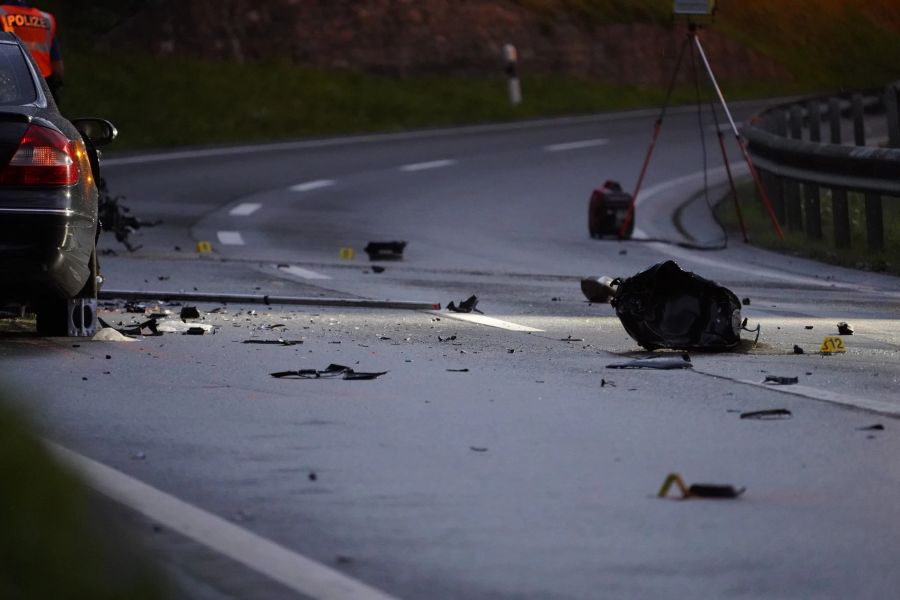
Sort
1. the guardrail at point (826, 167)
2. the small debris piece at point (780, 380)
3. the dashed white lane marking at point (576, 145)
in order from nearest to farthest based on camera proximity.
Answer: the small debris piece at point (780, 380)
the guardrail at point (826, 167)
the dashed white lane marking at point (576, 145)

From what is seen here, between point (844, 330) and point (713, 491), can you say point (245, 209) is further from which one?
point (713, 491)

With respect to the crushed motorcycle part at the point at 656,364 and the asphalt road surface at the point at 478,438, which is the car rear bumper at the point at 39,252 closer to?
the asphalt road surface at the point at 478,438

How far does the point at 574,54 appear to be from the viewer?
4112 centimetres

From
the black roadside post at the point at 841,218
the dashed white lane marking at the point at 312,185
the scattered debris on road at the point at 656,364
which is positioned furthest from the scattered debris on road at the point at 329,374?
the dashed white lane marking at the point at 312,185

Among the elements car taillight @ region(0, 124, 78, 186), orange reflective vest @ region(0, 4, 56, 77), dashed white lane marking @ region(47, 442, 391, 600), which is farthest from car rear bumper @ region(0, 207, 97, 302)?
orange reflective vest @ region(0, 4, 56, 77)

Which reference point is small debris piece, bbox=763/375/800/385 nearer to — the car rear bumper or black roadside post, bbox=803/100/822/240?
the car rear bumper

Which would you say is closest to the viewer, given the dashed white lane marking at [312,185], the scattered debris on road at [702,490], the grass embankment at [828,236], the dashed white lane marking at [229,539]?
the dashed white lane marking at [229,539]

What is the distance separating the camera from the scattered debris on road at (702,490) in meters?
5.79

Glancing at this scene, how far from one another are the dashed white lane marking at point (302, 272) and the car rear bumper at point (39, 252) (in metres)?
5.29

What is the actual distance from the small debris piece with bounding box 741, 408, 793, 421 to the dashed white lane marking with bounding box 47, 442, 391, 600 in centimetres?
244

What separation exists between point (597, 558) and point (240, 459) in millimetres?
1730

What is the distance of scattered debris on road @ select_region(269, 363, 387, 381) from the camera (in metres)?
8.57

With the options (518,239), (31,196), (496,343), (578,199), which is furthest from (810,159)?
(31,196)

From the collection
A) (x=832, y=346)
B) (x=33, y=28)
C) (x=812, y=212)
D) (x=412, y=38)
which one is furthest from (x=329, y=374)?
(x=412, y=38)
